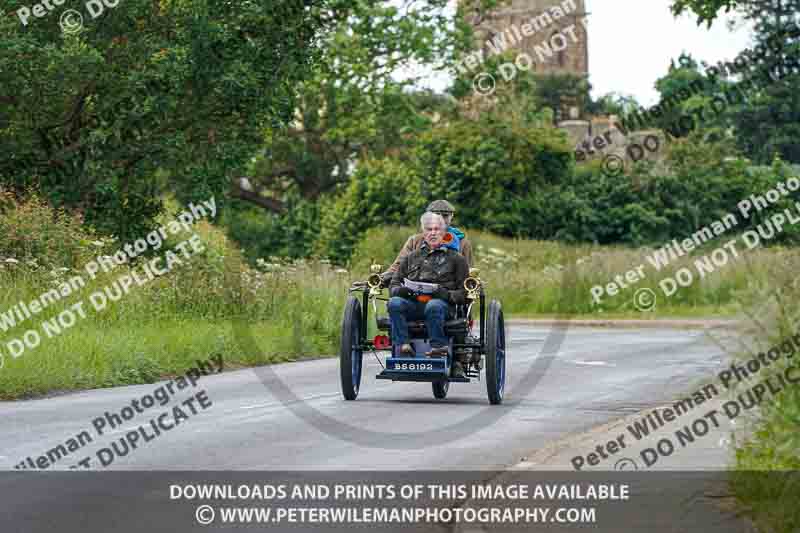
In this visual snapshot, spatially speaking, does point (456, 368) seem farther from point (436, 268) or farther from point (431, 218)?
point (431, 218)

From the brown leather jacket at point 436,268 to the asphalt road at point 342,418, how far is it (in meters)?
1.25

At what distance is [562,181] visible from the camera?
54844 mm

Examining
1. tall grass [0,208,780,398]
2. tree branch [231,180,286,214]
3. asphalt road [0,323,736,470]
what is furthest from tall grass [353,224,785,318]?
tree branch [231,180,286,214]

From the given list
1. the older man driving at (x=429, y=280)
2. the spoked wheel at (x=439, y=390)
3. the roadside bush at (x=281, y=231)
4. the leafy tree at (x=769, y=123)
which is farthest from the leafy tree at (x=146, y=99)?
the leafy tree at (x=769, y=123)

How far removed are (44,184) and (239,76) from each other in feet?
12.5

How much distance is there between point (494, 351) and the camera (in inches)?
592

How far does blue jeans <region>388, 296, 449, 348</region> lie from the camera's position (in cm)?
1527

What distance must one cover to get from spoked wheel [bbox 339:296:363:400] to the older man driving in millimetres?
366

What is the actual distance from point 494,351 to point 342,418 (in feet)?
5.83

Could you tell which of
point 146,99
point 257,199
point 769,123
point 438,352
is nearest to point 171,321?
point 146,99

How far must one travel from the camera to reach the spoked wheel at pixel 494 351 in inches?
593

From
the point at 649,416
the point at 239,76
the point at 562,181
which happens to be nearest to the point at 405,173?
the point at 562,181

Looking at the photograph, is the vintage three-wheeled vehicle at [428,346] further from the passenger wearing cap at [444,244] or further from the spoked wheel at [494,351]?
the passenger wearing cap at [444,244]

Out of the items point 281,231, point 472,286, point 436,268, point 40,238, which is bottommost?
point 472,286
